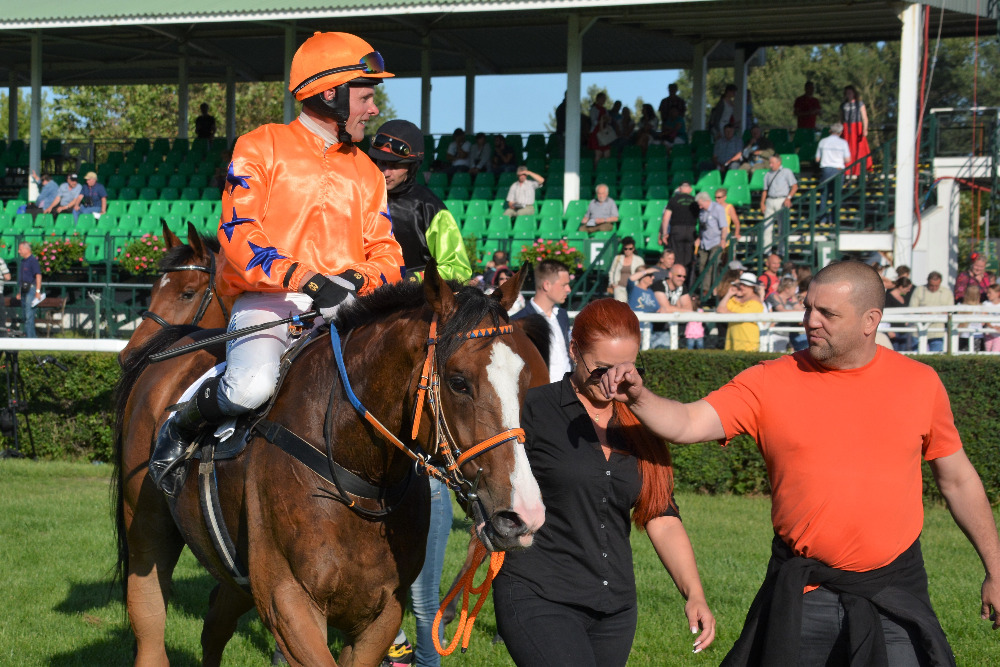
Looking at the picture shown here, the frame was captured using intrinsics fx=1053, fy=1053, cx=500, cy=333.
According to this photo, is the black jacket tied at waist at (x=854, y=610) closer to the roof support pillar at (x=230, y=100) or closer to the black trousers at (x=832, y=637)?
the black trousers at (x=832, y=637)

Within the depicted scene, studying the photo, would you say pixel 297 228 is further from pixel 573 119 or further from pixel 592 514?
pixel 573 119

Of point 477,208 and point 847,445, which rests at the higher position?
point 477,208

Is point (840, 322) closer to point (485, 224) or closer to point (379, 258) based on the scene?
point (379, 258)

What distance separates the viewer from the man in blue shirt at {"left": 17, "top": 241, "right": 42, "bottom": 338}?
16656 millimetres

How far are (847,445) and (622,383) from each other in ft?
2.55

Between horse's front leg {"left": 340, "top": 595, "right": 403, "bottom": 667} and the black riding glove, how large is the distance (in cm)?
102

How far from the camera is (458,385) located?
10.2 feet

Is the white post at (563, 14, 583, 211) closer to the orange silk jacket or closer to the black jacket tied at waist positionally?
the orange silk jacket

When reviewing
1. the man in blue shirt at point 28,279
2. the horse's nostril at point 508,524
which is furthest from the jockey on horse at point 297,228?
the man in blue shirt at point 28,279

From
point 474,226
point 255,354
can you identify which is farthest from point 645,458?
point 474,226

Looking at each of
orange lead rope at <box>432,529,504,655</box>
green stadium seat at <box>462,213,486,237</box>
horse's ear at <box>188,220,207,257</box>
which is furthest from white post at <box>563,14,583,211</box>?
orange lead rope at <box>432,529,504,655</box>

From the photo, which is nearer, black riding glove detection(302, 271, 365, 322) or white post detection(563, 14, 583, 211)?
black riding glove detection(302, 271, 365, 322)

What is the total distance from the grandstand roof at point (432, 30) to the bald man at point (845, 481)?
1348 centimetres

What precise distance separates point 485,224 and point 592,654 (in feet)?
49.1
